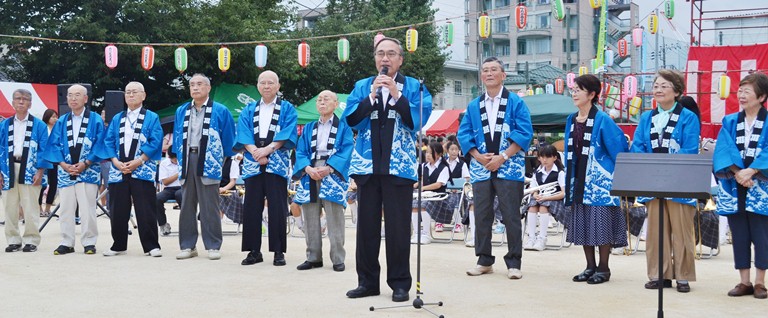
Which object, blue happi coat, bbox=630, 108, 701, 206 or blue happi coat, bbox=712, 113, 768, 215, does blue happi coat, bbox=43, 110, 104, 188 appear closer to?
blue happi coat, bbox=630, 108, 701, 206

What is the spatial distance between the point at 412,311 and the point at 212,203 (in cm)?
365

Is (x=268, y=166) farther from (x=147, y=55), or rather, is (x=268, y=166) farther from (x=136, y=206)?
(x=147, y=55)

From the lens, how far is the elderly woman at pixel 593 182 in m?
6.86

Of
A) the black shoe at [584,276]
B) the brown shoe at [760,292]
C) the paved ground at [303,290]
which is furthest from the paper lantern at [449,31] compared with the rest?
the brown shoe at [760,292]

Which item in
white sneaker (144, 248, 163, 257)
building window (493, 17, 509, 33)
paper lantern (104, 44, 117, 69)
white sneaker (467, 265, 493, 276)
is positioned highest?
building window (493, 17, 509, 33)

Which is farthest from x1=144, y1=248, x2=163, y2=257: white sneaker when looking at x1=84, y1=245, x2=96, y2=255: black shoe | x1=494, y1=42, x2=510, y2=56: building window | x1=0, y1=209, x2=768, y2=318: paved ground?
x1=494, y1=42, x2=510, y2=56: building window

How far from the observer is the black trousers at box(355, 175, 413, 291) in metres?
5.84

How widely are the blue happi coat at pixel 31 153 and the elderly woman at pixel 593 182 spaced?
→ 5.62m

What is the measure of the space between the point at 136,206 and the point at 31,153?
1467 mm

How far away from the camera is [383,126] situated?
591 centimetres

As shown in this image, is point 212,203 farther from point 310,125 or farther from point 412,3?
point 412,3

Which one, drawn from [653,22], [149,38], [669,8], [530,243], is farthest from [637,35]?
[530,243]

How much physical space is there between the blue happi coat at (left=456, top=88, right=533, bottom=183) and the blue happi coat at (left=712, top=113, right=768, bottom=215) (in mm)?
1515

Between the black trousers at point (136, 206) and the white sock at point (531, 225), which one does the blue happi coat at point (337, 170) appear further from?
the white sock at point (531, 225)
